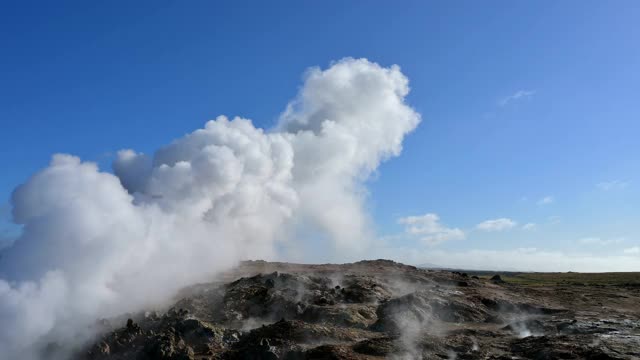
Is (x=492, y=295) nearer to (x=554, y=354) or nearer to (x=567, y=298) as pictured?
(x=567, y=298)

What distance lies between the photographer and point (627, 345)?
26.3 meters

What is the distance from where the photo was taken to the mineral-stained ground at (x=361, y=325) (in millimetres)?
26734

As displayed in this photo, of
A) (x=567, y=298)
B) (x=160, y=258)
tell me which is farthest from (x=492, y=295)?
(x=160, y=258)

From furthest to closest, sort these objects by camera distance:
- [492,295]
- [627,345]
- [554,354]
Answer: [492,295], [627,345], [554,354]

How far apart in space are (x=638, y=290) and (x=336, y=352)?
4378 centimetres

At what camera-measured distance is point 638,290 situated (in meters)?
55.4

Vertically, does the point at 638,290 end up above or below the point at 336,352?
above

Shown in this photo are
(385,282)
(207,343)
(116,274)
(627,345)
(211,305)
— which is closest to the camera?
(627,345)

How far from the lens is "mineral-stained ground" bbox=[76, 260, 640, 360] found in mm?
26734

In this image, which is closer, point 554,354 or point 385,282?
point 554,354

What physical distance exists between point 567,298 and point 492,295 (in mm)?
7889

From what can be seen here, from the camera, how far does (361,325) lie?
1259 inches

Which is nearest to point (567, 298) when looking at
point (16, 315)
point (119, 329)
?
point (119, 329)

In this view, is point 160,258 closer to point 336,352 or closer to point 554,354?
point 336,352
